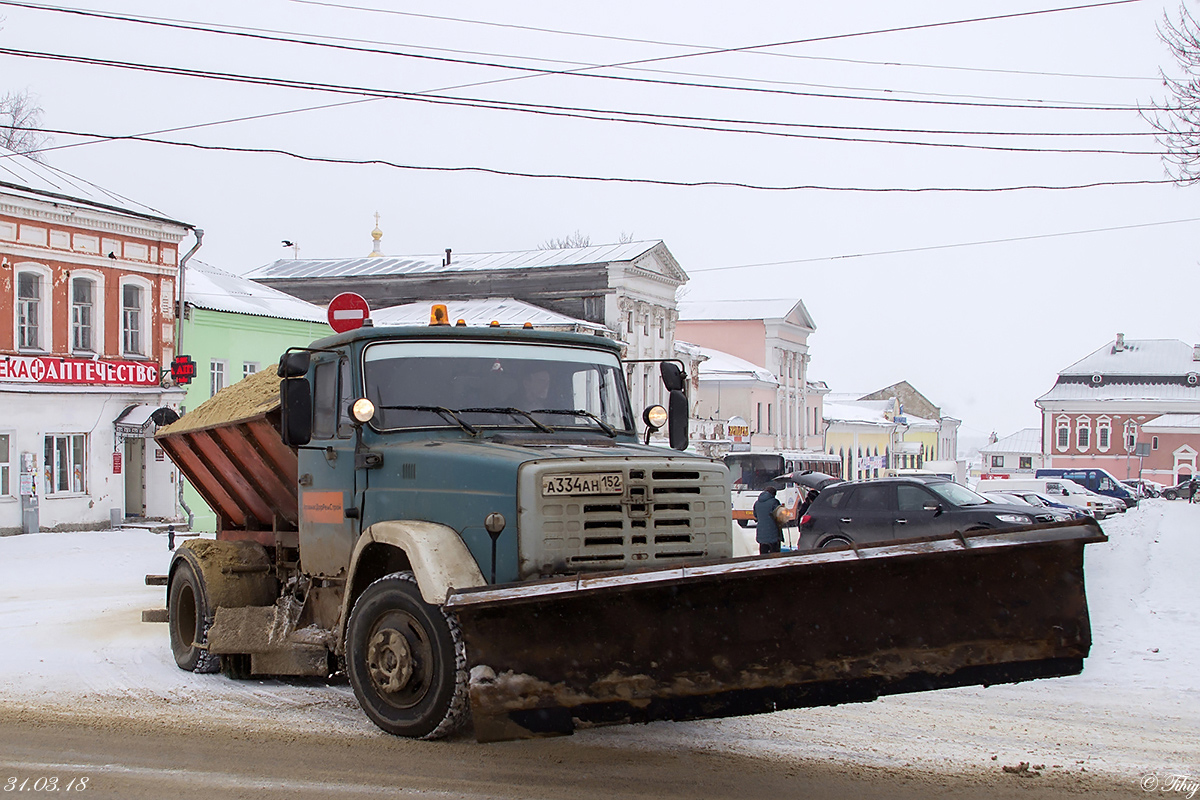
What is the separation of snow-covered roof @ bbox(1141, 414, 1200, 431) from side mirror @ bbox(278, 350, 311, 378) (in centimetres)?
9654

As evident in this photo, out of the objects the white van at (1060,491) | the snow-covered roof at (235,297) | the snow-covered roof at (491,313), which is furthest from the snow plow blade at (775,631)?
the snow-covered roof at (491,313)

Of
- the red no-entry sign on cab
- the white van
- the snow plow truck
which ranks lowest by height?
the white van

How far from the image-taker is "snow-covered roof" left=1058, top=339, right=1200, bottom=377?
100250 millimetres

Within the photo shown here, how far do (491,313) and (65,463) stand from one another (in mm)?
21883

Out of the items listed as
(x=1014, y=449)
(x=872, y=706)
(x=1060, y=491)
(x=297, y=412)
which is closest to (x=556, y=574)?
(x=297, y=412)

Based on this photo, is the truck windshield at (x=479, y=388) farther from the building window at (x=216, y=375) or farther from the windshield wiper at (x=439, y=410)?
the building window at (x=216, y=375)

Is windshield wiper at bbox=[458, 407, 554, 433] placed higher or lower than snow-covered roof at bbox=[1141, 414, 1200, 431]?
higher

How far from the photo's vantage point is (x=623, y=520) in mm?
6977

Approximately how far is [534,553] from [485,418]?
4.48 ft

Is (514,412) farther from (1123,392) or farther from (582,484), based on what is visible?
(1123,392)

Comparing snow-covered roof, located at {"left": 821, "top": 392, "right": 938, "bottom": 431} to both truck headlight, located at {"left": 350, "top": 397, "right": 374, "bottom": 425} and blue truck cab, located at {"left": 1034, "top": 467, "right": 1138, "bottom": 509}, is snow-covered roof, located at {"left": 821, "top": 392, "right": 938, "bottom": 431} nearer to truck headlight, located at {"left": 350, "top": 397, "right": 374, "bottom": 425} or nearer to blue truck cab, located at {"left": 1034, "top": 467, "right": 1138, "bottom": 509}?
blue truck cab, located at {"left": 1034, "top": 467, "right": 1138, "bottom": 509}

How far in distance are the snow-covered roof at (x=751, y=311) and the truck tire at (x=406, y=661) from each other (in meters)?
67.1

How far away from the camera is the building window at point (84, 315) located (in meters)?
28.6

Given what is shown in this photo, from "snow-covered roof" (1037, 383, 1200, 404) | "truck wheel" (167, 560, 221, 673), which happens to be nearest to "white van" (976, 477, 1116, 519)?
"truck wheel" (167, 560, 221, 673)
